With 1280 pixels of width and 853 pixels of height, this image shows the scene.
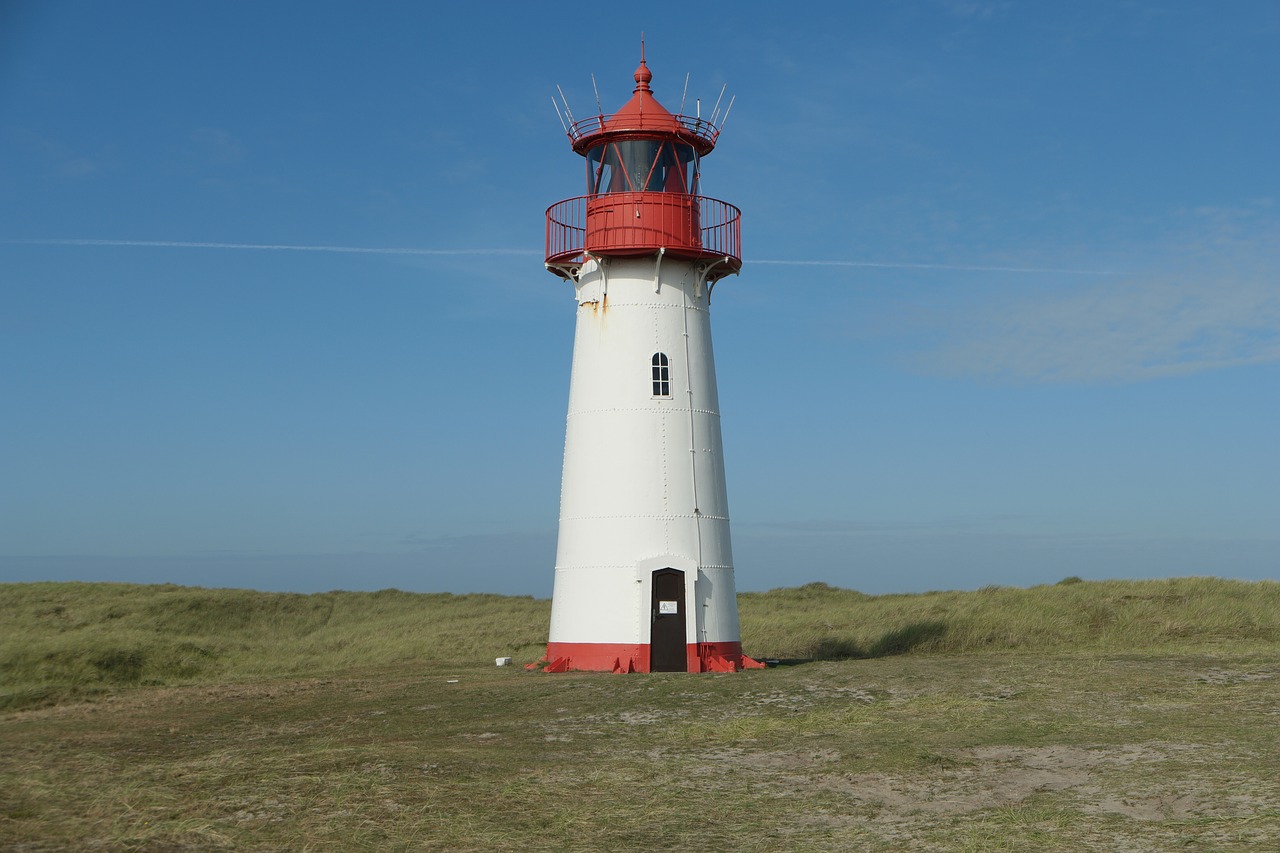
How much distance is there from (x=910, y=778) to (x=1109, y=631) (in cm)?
1935

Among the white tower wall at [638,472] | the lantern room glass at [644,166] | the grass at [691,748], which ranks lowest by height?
the grass at [691,748]

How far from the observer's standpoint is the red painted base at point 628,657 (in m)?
23.9

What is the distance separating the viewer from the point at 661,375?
25.0 metres

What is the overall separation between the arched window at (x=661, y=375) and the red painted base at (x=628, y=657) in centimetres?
519

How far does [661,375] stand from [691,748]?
1056cm

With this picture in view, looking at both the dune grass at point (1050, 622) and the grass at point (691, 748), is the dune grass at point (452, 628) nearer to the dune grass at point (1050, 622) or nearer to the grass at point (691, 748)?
the dune grass at point (1050, 622)

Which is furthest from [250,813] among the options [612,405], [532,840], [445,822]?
[612,405]

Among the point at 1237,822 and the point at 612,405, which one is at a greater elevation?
the point at 612,405

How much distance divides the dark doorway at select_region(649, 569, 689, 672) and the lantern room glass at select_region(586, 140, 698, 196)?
8.06m

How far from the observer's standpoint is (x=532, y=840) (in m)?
11.0

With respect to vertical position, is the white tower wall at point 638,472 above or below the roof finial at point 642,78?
below

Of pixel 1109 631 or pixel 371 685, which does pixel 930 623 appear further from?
pixel 371 685

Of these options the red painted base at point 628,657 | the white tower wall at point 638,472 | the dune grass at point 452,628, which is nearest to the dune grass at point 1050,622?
the dune grass at point 452,628

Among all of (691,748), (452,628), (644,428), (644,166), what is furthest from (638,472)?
(452,628)
